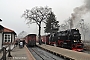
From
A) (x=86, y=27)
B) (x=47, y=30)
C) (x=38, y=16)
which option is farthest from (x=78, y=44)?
(x=47, y=30)

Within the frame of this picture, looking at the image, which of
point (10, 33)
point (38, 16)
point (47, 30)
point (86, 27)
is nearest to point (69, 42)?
point (10, 33)

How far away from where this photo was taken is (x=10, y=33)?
37906 millimetres

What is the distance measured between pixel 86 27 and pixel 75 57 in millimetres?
58618

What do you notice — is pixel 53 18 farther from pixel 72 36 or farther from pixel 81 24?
pixel 72 36

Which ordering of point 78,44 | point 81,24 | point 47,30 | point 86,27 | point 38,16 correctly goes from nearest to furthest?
point 78,44 < point 81,24 < point 38,16 < point 86,27 < point 47,30

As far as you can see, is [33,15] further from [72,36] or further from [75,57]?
[75,57]

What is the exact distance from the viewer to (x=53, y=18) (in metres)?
99.5

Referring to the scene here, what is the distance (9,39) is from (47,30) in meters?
61.5

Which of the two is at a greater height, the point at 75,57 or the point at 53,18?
the point at 53,18

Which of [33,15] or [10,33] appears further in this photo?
[33,15]

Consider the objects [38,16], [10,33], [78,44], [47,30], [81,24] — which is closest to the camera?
[78,44]

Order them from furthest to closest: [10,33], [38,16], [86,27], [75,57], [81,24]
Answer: [86,27]
[38,16]
[81,24]
[10,33]
[75,57]

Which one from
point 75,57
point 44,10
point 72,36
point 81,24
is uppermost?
point 44,10

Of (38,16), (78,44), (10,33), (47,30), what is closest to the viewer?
(78,44)
